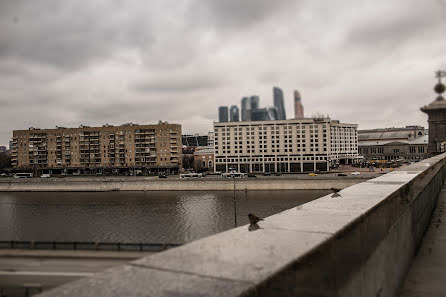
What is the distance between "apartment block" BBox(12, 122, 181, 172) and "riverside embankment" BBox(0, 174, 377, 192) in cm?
2669

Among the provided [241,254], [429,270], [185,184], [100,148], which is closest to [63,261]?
[429,270]

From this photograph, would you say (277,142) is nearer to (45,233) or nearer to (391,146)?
(391,146)

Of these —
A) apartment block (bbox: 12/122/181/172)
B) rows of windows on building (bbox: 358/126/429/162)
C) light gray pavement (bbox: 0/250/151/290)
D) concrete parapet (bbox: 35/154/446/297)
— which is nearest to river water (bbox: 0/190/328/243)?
light gray pavement (bbox: 0/250/151/290)

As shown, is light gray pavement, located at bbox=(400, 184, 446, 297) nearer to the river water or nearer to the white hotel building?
the river water

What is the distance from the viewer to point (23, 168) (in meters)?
111

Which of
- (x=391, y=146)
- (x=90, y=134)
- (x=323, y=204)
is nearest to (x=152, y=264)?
(x=323, y=204)

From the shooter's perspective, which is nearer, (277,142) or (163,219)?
(163,219)

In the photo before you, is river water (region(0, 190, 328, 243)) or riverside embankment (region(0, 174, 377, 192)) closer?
river water (region(0, 190, 328, 243))

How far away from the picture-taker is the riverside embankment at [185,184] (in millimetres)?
65812

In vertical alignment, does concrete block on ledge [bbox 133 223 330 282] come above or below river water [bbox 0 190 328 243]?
above

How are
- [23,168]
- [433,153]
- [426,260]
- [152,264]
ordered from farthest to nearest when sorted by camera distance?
[23,168] < [433,153] < [426,260] < [152,264]

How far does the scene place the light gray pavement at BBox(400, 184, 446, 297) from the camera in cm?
471

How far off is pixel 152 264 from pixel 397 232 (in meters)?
4.04

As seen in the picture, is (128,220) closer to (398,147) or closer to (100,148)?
(100,148)
